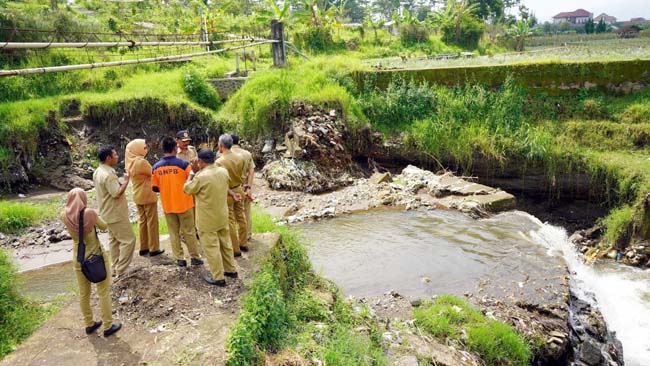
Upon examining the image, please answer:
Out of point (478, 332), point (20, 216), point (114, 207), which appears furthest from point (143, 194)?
point (20, 216)

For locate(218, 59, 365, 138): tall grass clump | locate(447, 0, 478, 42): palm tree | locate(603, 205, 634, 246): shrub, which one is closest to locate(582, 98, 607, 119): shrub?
locate(603, 205, 634, 246): shrub

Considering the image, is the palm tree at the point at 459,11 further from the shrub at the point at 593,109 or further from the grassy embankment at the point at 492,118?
the shrub at the point at 593,109

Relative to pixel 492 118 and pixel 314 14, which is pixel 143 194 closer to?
pixel 492 118

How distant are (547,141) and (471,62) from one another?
5.51 meters

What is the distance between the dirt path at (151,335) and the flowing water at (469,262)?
10.7 ft

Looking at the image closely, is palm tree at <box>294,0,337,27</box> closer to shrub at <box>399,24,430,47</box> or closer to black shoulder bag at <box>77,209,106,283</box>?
A: shrub at <box>399,24,430,47</box>

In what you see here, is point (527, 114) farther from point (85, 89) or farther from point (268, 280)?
point (85, 89)

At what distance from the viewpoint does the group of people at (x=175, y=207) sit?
15.9 feet

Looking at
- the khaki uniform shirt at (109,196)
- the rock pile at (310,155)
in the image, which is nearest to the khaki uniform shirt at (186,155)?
the khaki uniform shirt at (109,196)

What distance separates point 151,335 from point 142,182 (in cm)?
224

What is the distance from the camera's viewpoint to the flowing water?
8000mm

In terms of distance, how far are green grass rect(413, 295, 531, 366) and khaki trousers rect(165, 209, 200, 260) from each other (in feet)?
11.2

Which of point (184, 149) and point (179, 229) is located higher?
point (184, 149)

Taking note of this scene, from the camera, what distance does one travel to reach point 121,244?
5.86 metres
